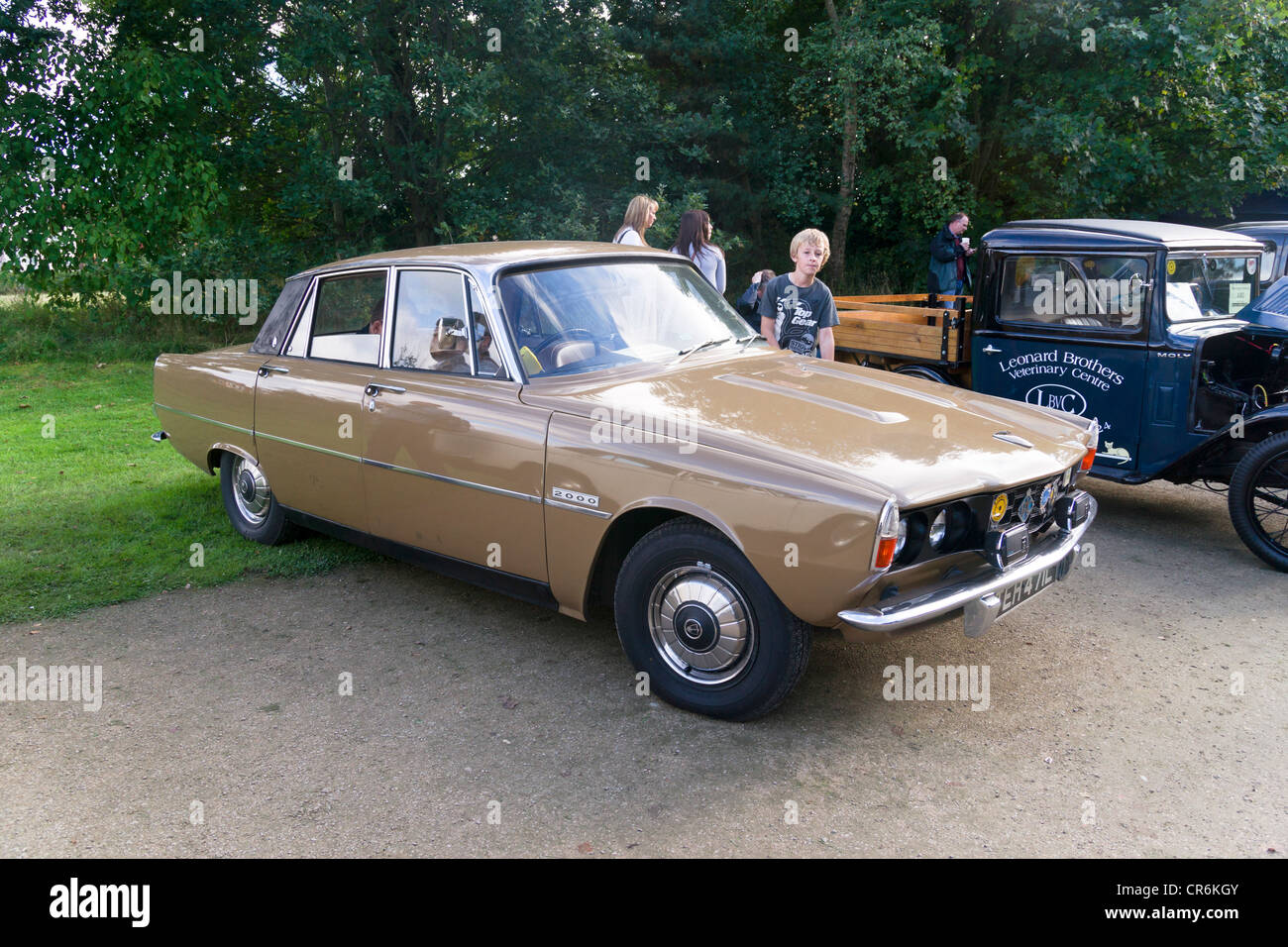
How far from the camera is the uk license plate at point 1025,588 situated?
3.68m

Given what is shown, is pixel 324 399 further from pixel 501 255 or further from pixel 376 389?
pixel 501 255

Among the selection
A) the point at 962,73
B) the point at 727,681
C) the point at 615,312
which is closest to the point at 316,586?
the point at 615,312

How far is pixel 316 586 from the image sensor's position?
5.50m

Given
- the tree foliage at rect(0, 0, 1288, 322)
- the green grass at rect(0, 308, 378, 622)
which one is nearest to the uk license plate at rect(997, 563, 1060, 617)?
the green grass at rect(0, 308, 378, 622)

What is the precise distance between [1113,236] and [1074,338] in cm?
72

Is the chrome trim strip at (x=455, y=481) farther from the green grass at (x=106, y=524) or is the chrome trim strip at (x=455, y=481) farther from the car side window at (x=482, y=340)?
the green grass at (x=106, y=524)

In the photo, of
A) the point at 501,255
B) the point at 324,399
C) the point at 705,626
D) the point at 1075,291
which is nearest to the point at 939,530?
the point at 705,626

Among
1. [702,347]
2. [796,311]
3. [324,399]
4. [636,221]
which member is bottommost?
[324,399]

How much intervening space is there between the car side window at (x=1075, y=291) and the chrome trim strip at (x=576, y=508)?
438 centimetres

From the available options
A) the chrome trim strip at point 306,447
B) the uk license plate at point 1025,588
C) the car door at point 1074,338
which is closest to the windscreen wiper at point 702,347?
the chrome trim strip at point 306,447

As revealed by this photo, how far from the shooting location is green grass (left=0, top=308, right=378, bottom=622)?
549 cm

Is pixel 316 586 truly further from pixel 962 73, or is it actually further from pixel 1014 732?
pixel 962 73

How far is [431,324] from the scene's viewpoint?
15.6ft

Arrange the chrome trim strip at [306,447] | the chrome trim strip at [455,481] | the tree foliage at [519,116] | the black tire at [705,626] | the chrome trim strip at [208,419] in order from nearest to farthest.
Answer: the black tire at [705,626], the chrome trim strip at [455,481], the chrome trim strip at [306,447], the chrome trim strip at [208,419], the tree foliage at [519,116]
